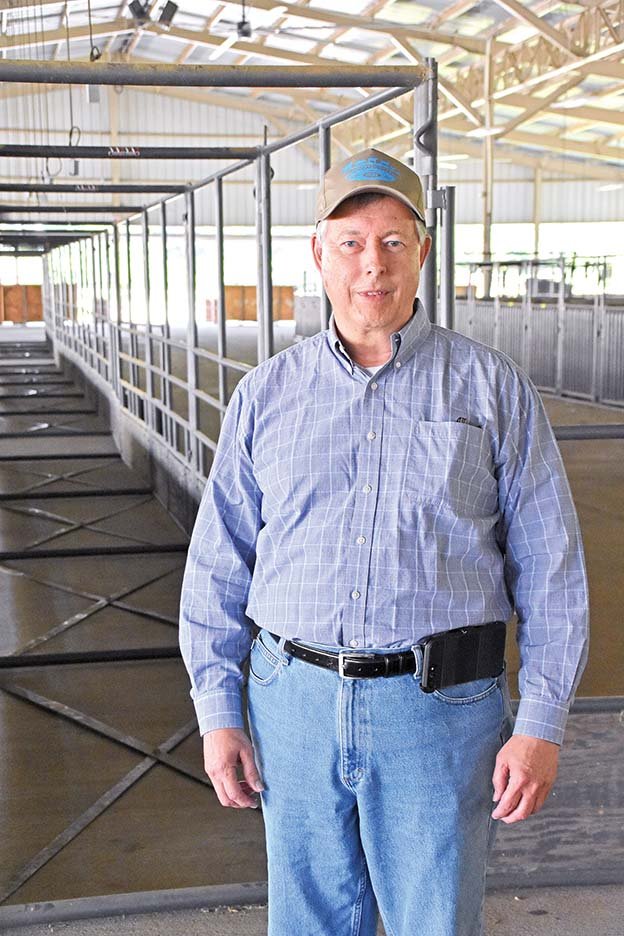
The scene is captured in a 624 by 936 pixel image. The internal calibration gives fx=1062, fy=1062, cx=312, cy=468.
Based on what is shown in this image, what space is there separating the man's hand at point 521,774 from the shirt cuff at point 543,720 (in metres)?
0.01

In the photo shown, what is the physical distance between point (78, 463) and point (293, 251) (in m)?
29.5

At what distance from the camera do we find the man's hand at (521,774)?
1.88 meters

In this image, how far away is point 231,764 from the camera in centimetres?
203

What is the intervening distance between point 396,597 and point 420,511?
6.2 inches

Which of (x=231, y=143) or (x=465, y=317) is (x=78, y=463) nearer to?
(x=465, y=317)

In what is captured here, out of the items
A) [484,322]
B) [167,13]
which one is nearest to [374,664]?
[167,13]

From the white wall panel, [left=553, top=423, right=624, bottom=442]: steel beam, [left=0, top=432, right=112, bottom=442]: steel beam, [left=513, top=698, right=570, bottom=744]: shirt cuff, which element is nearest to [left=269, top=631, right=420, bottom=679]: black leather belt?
[left=513, top=698, right=570, bottom=744]: shirt cuff

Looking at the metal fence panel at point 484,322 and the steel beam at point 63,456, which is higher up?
the metal fence panel at point 484,322

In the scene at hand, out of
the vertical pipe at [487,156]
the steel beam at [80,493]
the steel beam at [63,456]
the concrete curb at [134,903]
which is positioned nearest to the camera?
the concrete curb at [134,903]

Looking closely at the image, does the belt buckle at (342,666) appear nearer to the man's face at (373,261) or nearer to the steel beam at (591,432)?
the man's face at (373,261)

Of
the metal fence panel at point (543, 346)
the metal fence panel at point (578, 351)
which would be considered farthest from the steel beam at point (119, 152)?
the metal fence panel at point (543, 346)

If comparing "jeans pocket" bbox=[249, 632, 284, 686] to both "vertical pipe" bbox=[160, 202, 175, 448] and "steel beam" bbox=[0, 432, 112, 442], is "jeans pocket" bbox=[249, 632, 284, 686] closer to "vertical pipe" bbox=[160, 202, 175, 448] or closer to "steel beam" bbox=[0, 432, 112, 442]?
"vertical pipe" bbox=[160, 202, 175, 448]

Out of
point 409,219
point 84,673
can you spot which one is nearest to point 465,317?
point 84,673

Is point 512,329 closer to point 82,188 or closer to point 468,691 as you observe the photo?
point 82,188
